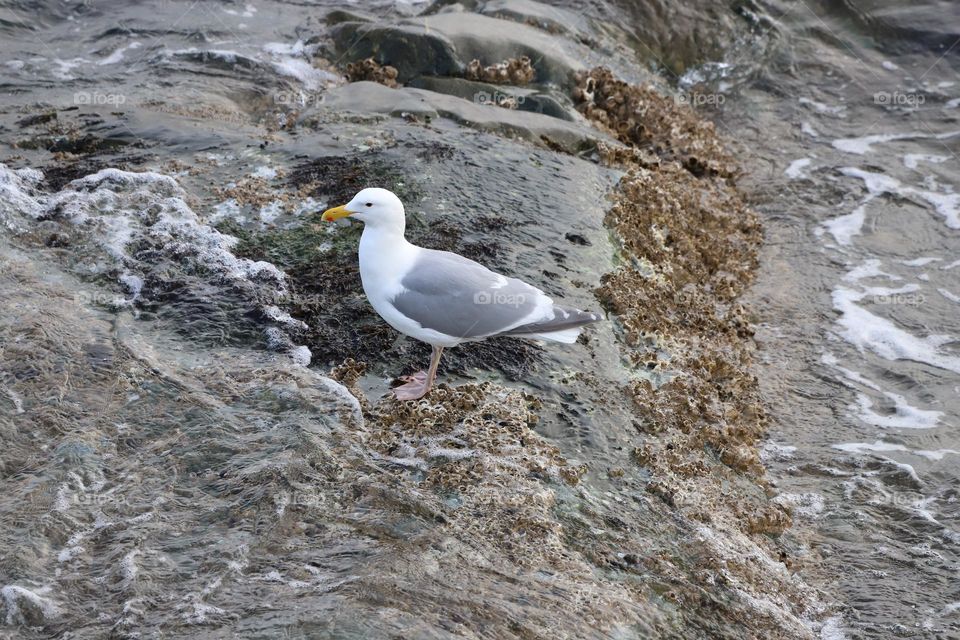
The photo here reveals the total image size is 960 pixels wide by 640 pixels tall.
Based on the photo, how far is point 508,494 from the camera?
15.9 feet

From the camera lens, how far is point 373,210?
18.0 feet

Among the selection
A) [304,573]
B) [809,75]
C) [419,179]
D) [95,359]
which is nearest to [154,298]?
[95,359]

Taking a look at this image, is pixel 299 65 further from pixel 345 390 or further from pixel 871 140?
pixel 871 140

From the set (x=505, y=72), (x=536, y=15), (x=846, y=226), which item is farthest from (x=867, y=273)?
(x=536, y=15)

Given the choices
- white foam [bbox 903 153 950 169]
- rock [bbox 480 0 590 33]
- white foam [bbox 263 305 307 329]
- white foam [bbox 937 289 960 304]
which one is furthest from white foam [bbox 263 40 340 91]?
white foam [bbox 903 153 950 169]

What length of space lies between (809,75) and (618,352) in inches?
304

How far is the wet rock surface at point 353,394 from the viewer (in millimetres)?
4172

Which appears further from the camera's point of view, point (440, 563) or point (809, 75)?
point (809, 75)

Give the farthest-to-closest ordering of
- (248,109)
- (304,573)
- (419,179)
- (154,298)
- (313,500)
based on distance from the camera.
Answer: (248,109), (419,179), (154,298), (313,500), (304,573)

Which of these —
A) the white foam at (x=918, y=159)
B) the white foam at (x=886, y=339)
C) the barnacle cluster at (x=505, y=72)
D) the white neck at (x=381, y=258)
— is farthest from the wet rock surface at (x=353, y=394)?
the white foam at (x=918, y=159)

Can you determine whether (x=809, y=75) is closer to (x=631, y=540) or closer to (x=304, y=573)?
(x=631, y=540)

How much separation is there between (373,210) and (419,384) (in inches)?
41.9

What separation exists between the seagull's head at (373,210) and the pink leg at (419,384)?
819mm

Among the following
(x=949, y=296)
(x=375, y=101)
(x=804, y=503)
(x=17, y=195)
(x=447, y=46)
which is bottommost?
(x=804, y=503)
